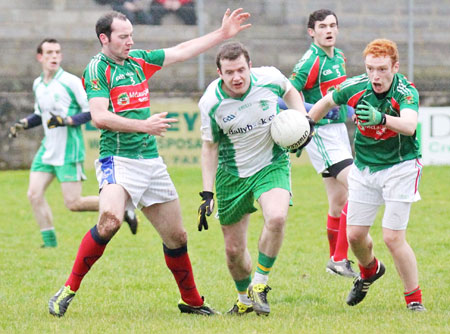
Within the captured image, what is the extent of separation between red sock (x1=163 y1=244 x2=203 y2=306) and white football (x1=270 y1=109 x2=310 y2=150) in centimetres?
105

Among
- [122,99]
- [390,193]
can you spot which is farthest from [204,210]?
[390,193]

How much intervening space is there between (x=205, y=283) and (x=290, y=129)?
2.17m

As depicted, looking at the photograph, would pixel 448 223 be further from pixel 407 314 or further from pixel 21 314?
pixel 21 314

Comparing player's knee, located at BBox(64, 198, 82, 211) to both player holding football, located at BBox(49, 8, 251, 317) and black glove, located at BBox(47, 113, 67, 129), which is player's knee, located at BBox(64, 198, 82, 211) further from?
player holding football, located at BBox(49, 8, 251, 317)

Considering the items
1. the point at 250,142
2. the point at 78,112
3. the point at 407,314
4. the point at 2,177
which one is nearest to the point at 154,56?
the point at 250,142

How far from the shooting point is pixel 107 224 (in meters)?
5.62

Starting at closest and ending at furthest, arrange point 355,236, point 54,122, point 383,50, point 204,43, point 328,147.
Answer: point 383,50, point 355,236, point 204,43, point 328,147, point 54,122

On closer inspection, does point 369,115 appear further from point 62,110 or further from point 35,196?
point 35,196

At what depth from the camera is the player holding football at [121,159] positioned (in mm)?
5613

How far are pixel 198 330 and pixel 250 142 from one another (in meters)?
1.45

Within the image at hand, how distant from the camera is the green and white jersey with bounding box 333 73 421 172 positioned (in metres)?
5.54

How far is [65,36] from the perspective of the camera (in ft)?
58.0

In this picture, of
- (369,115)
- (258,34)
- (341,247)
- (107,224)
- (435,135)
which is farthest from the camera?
(258,34)

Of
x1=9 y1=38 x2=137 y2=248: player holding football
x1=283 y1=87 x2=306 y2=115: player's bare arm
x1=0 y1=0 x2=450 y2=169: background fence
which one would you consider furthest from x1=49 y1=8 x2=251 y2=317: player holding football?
x1=0 y1=0 x2=450 y2=169: background fence
